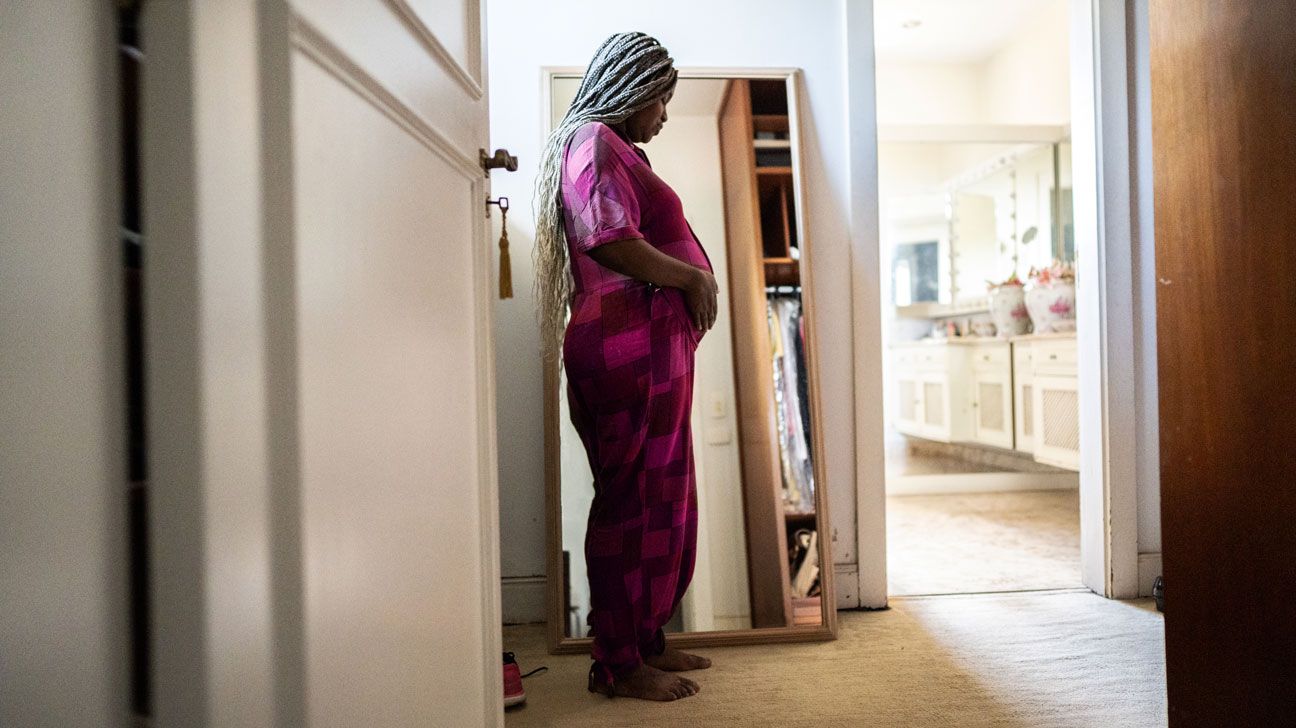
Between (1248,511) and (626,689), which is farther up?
(1248,511)

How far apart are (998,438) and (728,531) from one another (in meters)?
3.00

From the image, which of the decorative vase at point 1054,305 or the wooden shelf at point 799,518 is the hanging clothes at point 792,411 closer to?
the wooden shelf at point 799,518

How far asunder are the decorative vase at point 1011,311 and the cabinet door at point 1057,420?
0.42 m

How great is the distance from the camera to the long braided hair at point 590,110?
5.57 ft

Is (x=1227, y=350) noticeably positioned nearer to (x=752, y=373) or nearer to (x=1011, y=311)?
(x=752, y=373)

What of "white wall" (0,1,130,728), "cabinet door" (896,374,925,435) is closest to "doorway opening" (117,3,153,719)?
A: "white wall" (0,1,130,728)

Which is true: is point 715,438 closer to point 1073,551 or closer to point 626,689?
point 626,689

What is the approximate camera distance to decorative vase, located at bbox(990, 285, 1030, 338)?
14.1ft

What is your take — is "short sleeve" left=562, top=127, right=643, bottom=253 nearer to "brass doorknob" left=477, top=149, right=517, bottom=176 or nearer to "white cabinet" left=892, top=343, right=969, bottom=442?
"brass doorknob" left=477, top=149, right=517, bottom=176

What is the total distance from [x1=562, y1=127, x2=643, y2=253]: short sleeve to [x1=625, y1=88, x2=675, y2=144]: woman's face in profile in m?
0.12

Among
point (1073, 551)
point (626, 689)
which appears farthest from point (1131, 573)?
point (626, 689)

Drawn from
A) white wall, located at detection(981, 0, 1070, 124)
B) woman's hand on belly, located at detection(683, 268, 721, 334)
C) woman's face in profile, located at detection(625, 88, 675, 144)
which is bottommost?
woman's hand on belly, located at detection(683, 268, 721, 334)

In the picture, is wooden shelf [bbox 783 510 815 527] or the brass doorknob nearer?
the brass doorknob

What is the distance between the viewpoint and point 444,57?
102 cm
